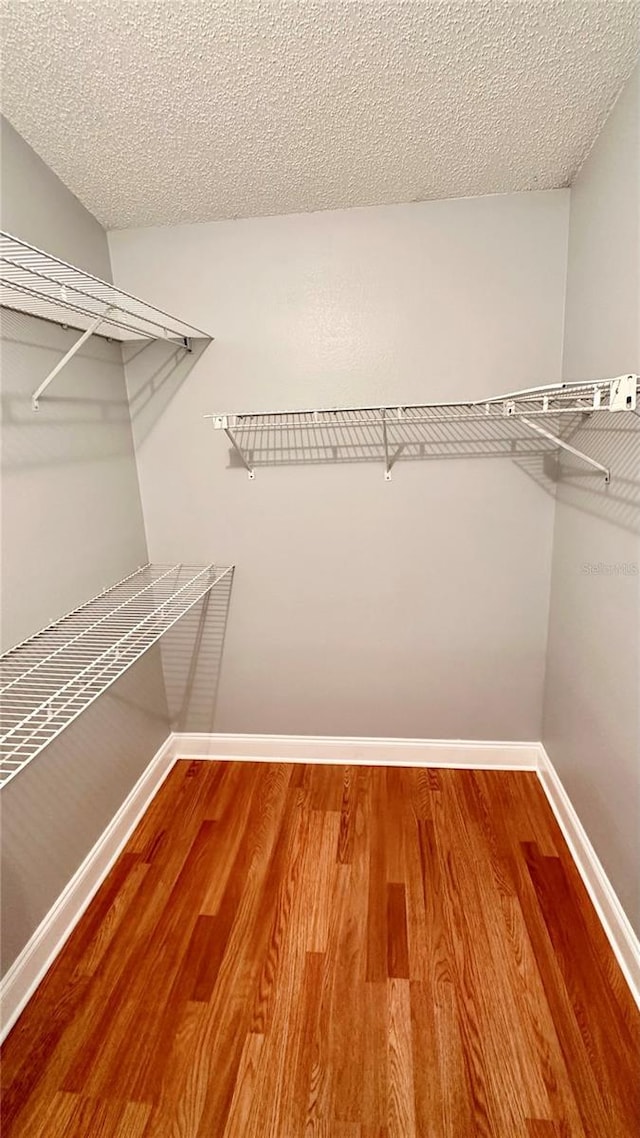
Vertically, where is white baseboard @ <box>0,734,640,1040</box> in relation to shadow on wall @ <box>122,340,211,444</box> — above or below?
below

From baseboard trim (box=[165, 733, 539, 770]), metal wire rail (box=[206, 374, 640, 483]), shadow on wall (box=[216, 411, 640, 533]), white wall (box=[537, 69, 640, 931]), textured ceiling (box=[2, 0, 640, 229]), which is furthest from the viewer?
baseboard trim (box=[165, 733, 539, 770])

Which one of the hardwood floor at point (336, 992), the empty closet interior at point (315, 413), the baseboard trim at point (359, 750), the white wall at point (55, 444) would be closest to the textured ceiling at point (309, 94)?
the empty closet interior at point (315, 413)

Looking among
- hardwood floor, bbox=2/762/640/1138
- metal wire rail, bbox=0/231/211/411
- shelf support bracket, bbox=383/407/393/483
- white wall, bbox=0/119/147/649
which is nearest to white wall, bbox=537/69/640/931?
hardwood floor, bbox=2/762/640/1138

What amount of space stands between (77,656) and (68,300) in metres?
0.99

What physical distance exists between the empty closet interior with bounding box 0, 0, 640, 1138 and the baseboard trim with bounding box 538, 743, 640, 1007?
14mm

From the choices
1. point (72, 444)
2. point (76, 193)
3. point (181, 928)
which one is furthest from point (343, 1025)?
point (76, 193)

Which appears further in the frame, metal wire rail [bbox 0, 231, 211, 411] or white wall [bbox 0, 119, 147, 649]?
white wall [bbox 0, 119, 147, 649]

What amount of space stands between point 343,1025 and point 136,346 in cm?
225

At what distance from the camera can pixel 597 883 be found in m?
1.53

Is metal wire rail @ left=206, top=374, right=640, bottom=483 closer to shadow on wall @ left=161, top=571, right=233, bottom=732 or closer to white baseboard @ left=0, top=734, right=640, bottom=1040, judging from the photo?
shadow on wall @ left=161, top=571, right=233, bottom=732

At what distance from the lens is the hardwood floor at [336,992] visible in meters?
1.12

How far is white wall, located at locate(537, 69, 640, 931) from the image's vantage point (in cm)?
130

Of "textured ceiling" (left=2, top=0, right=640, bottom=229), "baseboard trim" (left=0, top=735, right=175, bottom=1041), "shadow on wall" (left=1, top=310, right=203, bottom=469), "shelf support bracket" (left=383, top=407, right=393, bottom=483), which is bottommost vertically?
"baseboard trim" (left=0, top=735, right=175, bottom=1041)

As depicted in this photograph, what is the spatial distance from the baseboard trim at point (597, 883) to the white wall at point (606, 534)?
0.14ft
